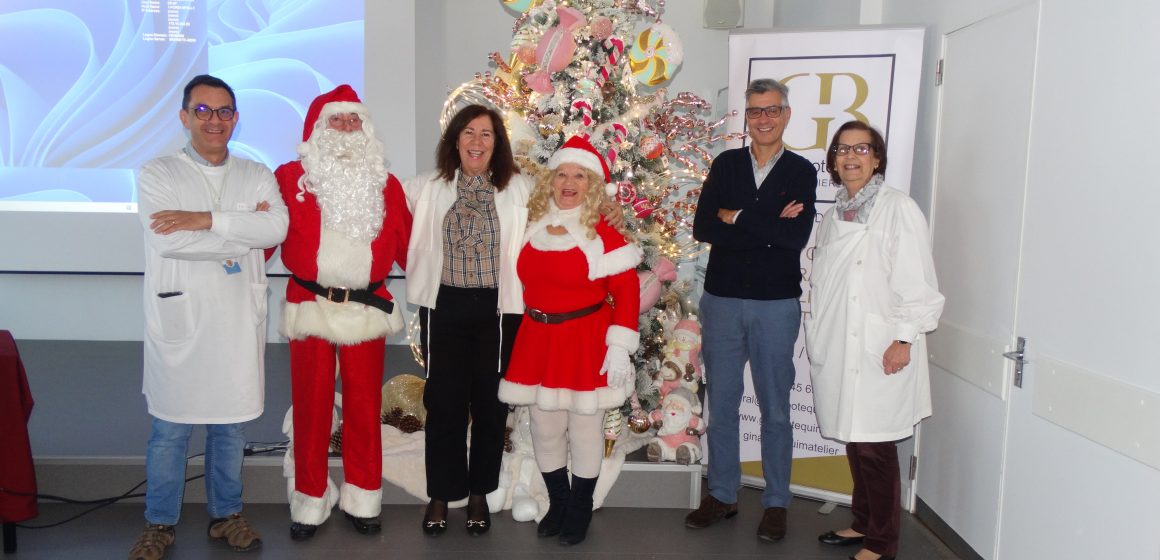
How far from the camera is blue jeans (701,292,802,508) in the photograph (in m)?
3.18

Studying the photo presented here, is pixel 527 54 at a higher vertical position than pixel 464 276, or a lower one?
higher

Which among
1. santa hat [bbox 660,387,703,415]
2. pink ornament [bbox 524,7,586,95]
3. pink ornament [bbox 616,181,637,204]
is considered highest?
pink ornament [bbox 524,7,586,95]

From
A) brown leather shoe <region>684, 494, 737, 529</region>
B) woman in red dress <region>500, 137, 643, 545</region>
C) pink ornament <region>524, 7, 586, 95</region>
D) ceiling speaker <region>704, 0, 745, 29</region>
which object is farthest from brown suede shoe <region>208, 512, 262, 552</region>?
ceiling speaker <region>704, 0, 745, 29</region>

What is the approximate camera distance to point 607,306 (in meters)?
3.14

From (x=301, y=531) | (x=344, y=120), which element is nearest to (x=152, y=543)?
(x=301, y=531)

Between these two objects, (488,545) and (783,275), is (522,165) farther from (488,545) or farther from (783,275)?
(488,545)

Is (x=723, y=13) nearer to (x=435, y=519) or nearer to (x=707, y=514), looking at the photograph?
(x=707, y=514)

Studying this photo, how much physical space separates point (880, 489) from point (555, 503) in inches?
48.9

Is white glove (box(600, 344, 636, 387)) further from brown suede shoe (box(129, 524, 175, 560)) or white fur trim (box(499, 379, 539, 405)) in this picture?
brown suede shoe (box(129, 524, 175, 560))

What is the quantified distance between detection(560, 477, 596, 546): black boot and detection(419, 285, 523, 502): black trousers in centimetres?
36

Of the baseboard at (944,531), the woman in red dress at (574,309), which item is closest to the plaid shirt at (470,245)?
the woman in red dress at (574,309)

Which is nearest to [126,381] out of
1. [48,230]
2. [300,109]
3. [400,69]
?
[48,230]

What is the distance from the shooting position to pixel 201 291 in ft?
9.58

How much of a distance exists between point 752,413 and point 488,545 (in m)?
1.42
